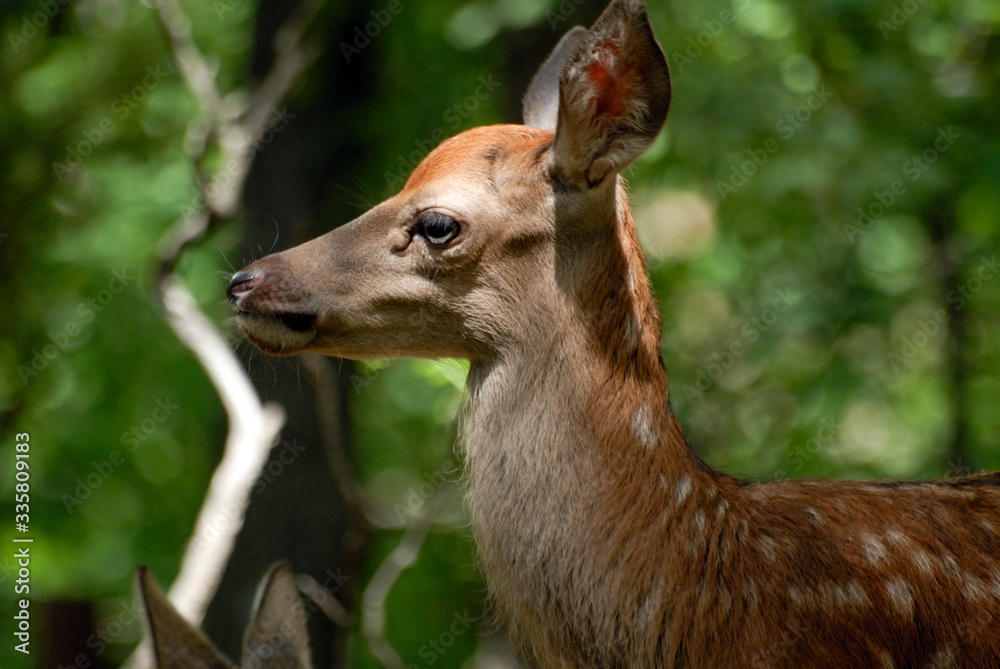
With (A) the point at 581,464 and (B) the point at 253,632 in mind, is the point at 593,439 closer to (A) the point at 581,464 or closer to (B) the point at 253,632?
(A) the point at 581,464

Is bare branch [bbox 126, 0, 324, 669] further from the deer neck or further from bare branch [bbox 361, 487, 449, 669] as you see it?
the deer neck

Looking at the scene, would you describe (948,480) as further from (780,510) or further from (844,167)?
(844,167)

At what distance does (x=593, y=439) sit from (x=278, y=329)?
1.09 meters

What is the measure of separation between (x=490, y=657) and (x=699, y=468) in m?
3.61

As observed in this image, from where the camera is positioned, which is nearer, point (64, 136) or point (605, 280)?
point (605, 280)

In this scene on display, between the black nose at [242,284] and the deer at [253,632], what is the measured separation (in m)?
0.93

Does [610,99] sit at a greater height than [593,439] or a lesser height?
greater

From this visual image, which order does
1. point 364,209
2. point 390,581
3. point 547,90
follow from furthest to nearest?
point 364,209 → point 390,581 → point 547,90

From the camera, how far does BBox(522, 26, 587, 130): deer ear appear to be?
163 inches

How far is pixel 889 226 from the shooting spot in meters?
7.17

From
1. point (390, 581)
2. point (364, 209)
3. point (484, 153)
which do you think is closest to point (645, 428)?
point (484, 153)

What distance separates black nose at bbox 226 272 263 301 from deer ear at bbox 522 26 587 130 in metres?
1.42

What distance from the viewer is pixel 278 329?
10.8ft

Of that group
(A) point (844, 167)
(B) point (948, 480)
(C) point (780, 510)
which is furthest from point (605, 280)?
(A) point (844, 167)
